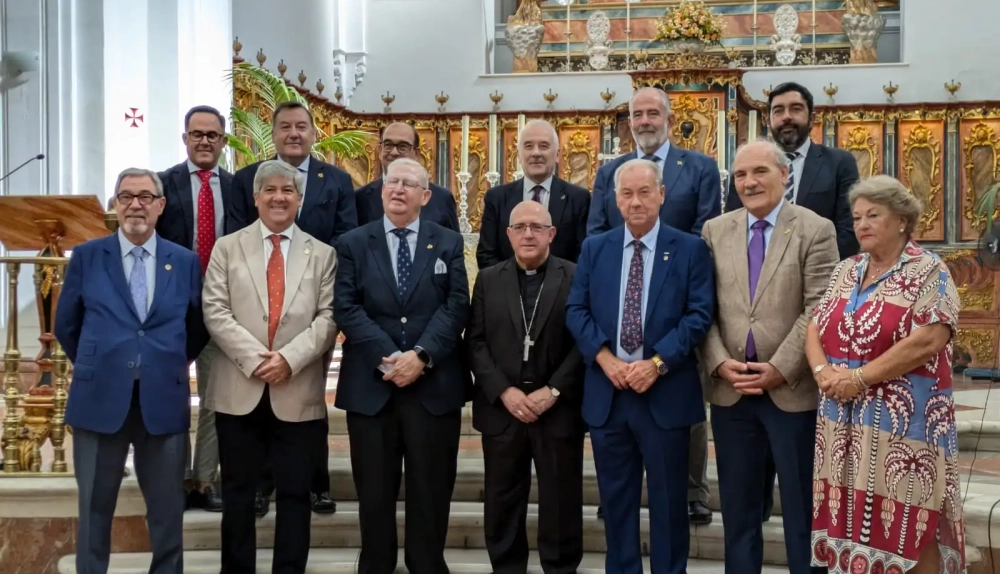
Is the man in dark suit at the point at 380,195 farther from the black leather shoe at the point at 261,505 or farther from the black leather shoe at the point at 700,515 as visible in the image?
the black leather shoe at the point at 700,515

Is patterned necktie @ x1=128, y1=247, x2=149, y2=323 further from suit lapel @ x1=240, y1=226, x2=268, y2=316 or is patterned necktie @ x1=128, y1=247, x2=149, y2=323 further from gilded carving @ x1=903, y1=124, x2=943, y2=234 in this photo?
gilded carving @ x1=903, y1=124, x2=943, y2=234

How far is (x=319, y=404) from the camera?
154 inches

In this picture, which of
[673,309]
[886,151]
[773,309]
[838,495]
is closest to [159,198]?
[673,309]

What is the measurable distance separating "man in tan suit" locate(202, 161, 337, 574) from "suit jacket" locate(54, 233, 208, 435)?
0.13 m


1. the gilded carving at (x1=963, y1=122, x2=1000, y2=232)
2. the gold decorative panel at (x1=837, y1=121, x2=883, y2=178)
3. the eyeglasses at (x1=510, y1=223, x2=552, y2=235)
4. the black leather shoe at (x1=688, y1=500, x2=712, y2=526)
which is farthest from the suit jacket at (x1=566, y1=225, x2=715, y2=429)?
the gilded carving at (x1=963, y1=122, x2=1000, y2=232)

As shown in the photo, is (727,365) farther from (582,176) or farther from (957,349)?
(582,176)

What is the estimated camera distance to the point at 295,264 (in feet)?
13.0

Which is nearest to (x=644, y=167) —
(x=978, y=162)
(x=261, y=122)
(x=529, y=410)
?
(x=529, y=410)

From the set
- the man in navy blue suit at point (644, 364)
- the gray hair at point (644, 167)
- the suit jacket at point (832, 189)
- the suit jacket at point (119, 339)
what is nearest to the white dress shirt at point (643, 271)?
the man in navy blue suit at point (644, 364)

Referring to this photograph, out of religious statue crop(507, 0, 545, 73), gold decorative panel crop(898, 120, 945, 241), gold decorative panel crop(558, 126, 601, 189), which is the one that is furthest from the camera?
religious statue crop(507, 0, 545, 73)

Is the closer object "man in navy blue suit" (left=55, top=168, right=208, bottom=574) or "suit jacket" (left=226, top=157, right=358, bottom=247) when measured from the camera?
"man in navy blue suit" (left=55, top=168, right=208, bottom=574)

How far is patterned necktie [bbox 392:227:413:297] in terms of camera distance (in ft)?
13.0

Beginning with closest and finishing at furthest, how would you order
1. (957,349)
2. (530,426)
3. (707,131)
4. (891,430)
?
1. (891,430)
2. (530,426)
3. (957,349)
4. (707,131)

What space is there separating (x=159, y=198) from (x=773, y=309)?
6.96 ft
